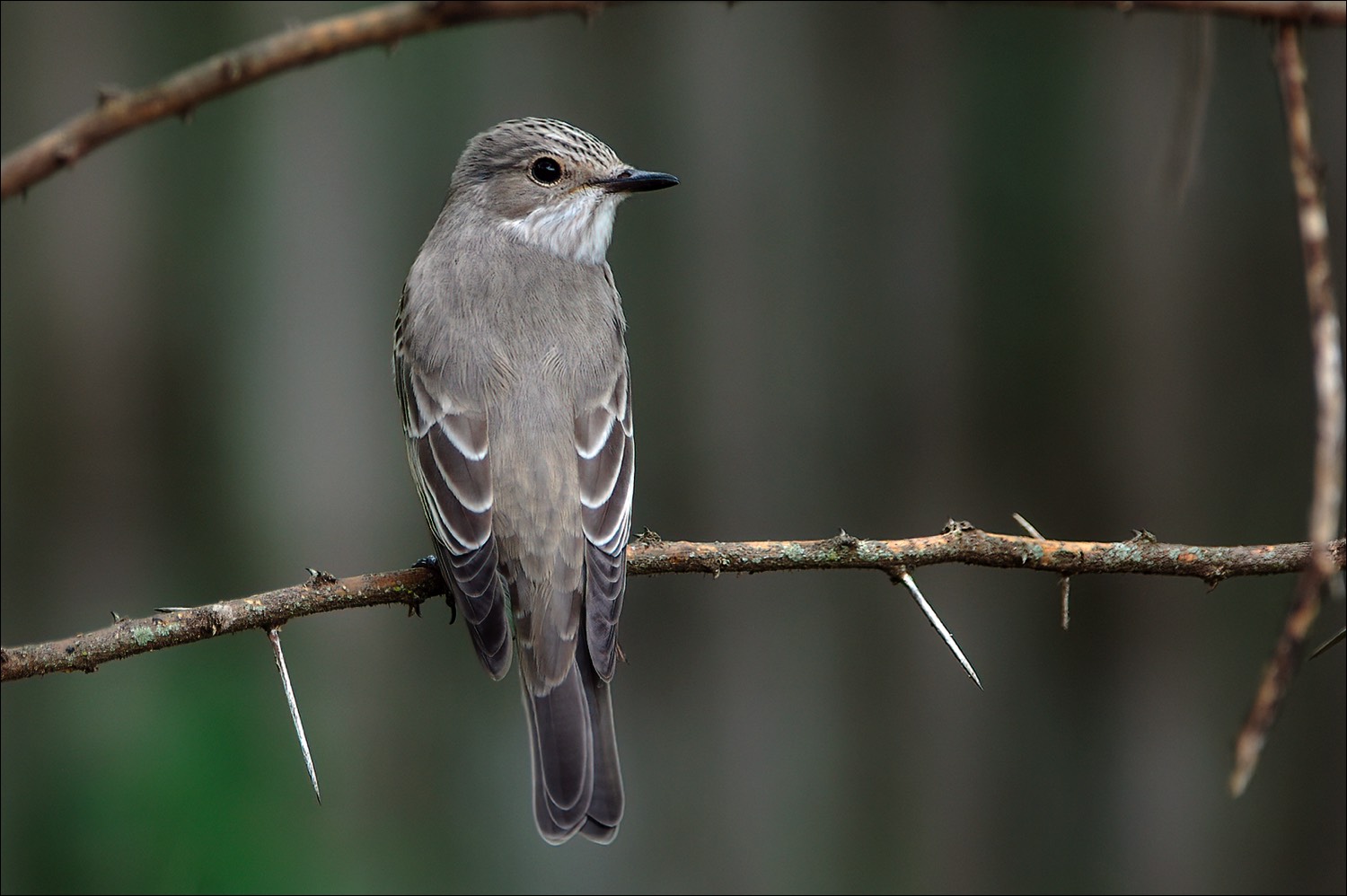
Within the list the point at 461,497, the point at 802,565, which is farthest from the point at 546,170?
the point at 802,565

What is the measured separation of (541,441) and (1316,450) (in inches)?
108

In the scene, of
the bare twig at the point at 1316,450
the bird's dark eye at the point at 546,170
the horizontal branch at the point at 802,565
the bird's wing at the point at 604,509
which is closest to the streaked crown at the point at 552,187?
the bird's dark eye at the point at 546,170

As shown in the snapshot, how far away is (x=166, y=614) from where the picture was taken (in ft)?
9.12

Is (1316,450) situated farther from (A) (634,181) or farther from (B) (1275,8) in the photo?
(A) (634,181)

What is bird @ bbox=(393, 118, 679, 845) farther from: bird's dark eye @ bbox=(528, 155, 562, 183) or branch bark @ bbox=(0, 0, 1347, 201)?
branch bark @ bbox=(0, 0, 1347, 201)

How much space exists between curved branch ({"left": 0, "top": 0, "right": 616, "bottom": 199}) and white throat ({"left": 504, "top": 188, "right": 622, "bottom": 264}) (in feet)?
9.36

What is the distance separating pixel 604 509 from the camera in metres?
4.07

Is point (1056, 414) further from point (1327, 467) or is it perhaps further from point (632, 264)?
point (1327, 467)

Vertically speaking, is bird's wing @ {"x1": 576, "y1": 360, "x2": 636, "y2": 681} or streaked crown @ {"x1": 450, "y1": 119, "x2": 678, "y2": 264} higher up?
streaked crown @ {"x1": 450, "y1": 119, "x2": 678, "y2": 264}

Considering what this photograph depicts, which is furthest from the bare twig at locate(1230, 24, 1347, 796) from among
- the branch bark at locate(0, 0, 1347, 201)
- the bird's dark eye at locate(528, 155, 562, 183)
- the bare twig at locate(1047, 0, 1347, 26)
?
the bird's dark eye at locate(528, 155, 562, 183)

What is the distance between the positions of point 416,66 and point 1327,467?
4.98 metres

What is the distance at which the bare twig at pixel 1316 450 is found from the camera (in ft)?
5.18

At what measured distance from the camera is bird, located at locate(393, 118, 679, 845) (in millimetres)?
3863

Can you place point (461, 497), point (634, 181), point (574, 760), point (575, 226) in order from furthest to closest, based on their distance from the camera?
point (575, 226) → point (634, 181) → point (461, 497) → point (574, 760)
